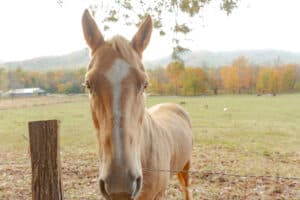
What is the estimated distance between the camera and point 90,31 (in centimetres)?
229


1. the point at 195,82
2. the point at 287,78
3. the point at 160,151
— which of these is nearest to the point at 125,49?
the point at 160,151

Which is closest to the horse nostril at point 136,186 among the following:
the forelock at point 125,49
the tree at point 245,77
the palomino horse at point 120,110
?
the palomino horse at point 120,110

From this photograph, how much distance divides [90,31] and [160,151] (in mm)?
1479

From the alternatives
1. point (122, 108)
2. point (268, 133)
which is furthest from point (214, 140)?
point (122, 108)

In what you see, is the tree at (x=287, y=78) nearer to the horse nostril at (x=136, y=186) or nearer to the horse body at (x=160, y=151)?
the horse body at (x=160, y=151)

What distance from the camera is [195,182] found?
6121 mm

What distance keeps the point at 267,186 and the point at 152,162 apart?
4.10m

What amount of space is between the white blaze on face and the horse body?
2.94 ft

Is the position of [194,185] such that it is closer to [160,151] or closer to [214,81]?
[160,151]

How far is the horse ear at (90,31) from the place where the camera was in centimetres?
226

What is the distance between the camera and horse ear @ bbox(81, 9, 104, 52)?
2.26 meters

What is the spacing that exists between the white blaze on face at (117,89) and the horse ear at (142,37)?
0.41 m

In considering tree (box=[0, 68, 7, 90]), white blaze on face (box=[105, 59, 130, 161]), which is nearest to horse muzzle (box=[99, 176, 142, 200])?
white blaze on face (box=[105, 59, 130, 161])

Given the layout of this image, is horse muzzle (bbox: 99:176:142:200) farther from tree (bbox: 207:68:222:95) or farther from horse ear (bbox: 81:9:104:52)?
tree (bbox: 207:68:222:95)
